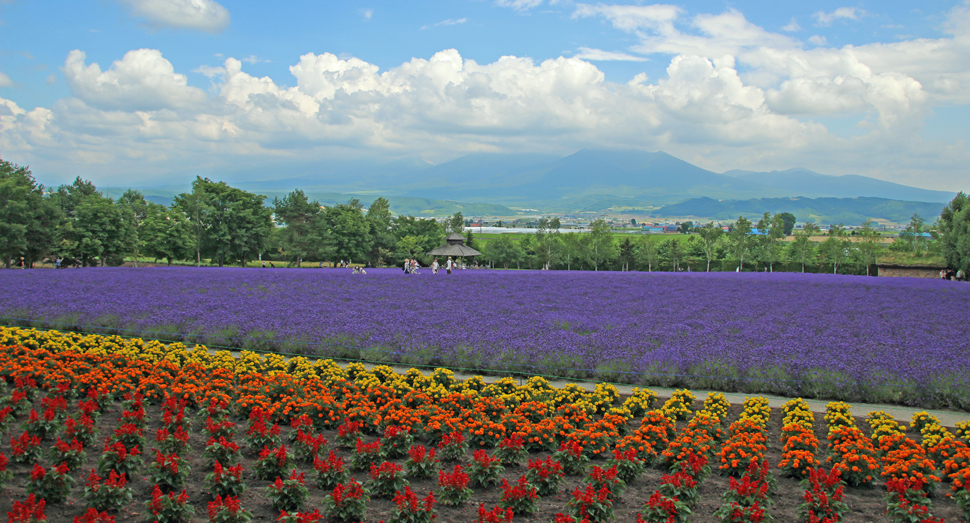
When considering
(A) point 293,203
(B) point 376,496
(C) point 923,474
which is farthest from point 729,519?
(A) point 293,203

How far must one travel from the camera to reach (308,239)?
70.6 m

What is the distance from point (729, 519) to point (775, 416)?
443cm

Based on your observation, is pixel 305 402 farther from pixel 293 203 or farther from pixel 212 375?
pixel 293 203

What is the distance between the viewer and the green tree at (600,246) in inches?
3273

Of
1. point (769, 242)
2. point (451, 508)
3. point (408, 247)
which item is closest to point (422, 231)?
point (408, 247)

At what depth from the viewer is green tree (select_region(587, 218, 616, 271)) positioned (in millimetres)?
83125

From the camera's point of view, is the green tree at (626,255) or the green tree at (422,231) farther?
the green tree at (626,255)

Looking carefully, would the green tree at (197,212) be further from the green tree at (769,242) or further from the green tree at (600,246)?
the green tree at (769,242)

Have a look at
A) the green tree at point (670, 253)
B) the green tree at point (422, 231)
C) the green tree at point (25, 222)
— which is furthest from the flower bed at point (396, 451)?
the green tree at point (670, 253)

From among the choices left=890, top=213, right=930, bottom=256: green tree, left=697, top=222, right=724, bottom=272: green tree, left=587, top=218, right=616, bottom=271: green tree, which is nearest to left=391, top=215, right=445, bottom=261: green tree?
left=587, top=218, right=616, bottom=271: green tree

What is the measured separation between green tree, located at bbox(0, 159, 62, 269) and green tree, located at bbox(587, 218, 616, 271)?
204 ft

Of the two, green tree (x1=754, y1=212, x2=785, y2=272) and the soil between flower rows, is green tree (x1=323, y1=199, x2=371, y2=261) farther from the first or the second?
the soil between flower rows

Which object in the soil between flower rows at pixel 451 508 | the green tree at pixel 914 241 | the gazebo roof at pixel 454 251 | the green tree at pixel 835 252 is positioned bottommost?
the soil between flower rows at pixel 451 508

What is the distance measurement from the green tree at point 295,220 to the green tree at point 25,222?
2703cm
